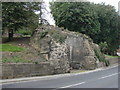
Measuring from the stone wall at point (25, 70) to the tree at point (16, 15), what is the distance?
6897 millimetres

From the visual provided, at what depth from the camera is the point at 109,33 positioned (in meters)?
47.6

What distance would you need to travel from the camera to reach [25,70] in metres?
19.4

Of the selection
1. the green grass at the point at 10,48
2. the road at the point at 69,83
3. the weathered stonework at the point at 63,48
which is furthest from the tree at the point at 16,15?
the road at the point at 69,83

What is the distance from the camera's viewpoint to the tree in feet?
81.1

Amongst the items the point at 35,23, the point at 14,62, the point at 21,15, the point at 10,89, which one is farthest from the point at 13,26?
the point at 10,89

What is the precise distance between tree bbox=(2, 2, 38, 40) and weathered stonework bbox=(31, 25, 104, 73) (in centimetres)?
201

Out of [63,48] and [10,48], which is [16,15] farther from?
[63,48]

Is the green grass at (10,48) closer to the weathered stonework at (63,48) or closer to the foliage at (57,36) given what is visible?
the weathered stonework at (63,48)

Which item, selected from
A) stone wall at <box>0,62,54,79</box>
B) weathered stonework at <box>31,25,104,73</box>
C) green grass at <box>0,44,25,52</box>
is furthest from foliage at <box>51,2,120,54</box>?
stone wall at <box>0,62,54,79</box>

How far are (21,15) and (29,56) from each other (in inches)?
235

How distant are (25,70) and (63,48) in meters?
6.70

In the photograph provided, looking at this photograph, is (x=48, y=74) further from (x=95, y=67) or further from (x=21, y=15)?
(x=95, y=67)

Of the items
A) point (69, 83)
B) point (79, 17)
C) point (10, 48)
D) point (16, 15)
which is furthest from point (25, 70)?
point (79, 17)

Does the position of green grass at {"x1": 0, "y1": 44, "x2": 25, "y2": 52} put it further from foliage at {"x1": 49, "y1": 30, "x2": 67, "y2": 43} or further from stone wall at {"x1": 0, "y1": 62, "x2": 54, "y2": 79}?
foliage at {"x1": 49, "y1": 30, "x2": 67, "y2": 43}
